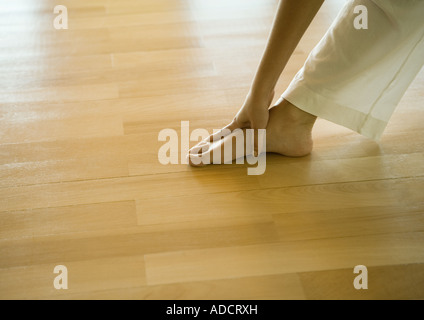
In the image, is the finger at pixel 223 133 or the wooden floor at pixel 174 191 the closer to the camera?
the wooden floor at pixel 174 191

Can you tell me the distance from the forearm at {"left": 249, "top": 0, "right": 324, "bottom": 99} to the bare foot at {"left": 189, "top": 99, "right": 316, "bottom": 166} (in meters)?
0.07

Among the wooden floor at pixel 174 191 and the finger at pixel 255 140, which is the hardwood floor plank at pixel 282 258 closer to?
the wooden floor at pixel 174 191

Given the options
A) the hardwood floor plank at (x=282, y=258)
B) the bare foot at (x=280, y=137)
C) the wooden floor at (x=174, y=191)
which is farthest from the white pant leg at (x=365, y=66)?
the hardwood floor plank at (x=282, y=258)

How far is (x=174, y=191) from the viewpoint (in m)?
1.25

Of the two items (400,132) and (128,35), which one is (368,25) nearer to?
(400,132)

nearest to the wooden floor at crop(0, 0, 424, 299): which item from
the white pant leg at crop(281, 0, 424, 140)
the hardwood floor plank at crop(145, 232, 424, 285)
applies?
the hardwood floor plank at crop(145, 232, 424, 285)

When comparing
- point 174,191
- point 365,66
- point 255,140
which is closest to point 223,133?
→ point 255,140

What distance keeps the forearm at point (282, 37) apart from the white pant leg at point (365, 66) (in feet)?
0.23

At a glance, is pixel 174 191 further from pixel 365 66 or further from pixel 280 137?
pixel 365 66

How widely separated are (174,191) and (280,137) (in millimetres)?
307

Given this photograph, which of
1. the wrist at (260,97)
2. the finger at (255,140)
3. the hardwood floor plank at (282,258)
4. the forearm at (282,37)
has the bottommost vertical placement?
the hardwood floor plank at (282,258)

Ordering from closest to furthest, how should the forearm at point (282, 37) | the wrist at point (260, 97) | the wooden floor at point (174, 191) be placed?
1. the wooden floor at point (174, 191)
2. the forearm at point (282, 37)
3. the wrist at point (260, 97)

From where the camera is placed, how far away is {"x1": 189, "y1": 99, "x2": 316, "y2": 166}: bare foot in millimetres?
1320

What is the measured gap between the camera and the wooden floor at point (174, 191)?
106 cm
